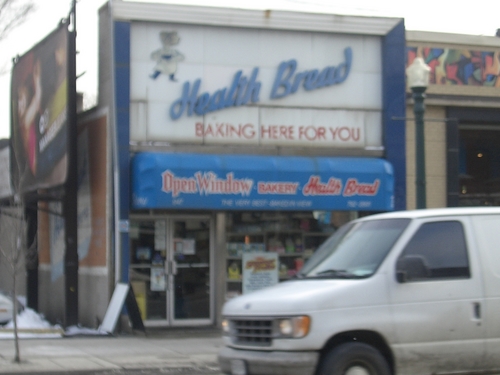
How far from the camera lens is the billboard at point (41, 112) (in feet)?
54.5

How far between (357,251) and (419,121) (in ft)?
17.5

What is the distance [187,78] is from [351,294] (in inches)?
381

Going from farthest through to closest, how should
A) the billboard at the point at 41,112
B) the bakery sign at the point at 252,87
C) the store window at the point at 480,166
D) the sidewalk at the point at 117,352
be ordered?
the store window at the point at 480,166 → the billboard at the point at 41,112 → the bakery sign at the point at 252,87 → the sidewalk at the point at 117,352

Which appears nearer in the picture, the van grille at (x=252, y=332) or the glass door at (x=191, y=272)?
the van grille at (x=252, y=332)

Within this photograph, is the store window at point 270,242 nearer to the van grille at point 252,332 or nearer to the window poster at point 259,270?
the window poster at point 259,270

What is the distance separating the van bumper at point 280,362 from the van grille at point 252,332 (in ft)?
0.34

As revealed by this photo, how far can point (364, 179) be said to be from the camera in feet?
55.2

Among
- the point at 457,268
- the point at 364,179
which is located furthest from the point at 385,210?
the point at 457,268

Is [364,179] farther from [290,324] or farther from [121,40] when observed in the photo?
[290,324]

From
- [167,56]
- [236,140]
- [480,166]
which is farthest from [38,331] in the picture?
[480,166]

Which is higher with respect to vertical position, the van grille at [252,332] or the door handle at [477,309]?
the door handle at [477,309]

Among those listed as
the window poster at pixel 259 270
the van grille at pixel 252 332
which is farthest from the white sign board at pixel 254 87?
the van grille at pixel 252 332

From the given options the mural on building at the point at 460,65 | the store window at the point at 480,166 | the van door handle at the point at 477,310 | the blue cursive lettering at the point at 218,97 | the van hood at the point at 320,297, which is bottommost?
the van door handle at the point at 477,310

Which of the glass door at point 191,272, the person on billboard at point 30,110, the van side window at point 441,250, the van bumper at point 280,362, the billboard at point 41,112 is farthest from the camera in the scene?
the person on billboard at point 30,110
